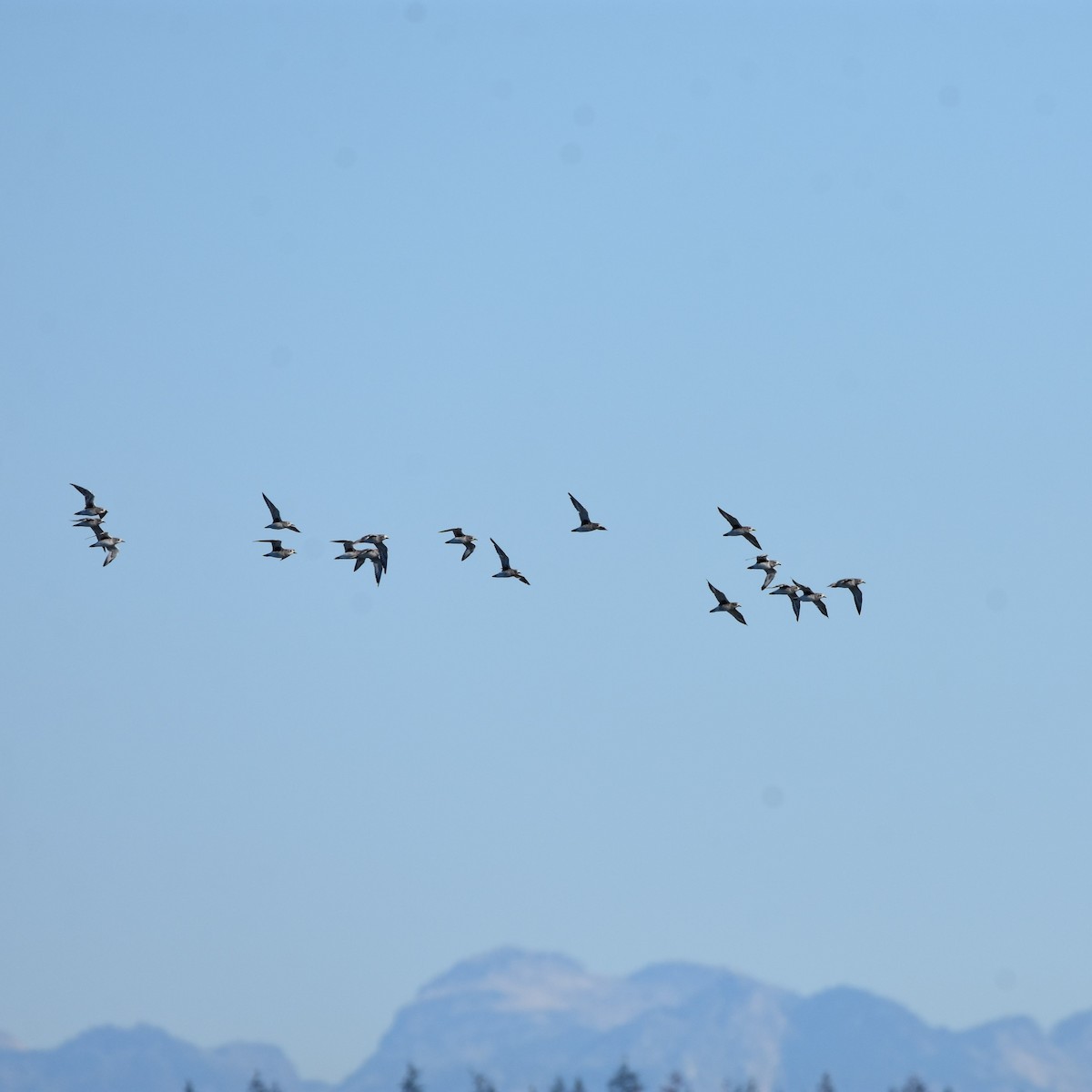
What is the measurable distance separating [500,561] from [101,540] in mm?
18630

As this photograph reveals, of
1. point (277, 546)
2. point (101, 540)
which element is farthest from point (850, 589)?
point (101, 540)

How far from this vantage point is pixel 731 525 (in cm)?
12056

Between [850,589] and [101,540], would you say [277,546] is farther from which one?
[850,589]

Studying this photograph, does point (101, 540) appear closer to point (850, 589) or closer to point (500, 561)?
point (500, 561)

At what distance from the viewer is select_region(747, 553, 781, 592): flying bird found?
124 metres

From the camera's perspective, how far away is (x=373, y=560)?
12312 cm

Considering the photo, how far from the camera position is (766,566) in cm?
12419

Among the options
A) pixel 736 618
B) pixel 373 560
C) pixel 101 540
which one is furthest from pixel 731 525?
pixel 101 540

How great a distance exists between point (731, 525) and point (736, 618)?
14.1 ft

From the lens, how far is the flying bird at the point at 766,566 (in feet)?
407

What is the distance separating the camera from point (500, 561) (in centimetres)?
12425

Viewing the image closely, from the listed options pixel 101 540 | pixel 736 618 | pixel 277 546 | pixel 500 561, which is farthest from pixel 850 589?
pixel 101 540

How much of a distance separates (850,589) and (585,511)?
46.1ft

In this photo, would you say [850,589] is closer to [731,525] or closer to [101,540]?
[731,525]
